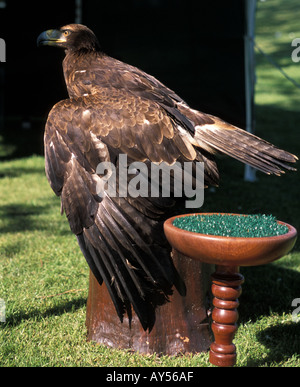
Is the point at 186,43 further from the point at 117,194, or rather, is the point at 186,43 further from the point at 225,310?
the point at 225,310

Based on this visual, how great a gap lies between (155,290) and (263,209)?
376 cm

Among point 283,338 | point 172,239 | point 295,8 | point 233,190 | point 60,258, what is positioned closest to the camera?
point 172,239

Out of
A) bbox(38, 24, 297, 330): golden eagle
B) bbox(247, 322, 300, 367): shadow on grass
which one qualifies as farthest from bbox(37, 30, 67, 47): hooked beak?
bbox(247, 322, 300, 367): shadow on grass

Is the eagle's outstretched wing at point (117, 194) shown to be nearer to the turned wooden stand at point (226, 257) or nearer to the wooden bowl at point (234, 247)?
the turned wooden stand at point (226, 257)

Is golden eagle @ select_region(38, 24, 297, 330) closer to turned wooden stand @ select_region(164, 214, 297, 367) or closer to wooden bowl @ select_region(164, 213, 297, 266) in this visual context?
turned wooden stand @ select_region(164, 214, 297, 367)

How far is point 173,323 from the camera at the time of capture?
323cm

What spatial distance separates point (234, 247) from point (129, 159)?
3.07 ft

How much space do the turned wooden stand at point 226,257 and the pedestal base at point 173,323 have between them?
0.58m

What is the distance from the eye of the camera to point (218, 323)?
8.63 ft

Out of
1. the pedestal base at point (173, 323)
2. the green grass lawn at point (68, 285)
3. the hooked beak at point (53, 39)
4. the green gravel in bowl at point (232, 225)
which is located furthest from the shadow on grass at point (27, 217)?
the green gravel in bowl at point (232, 225)

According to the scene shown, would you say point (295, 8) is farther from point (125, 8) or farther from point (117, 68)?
point (117, 68)

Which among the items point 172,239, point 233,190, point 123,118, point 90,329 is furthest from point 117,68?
point 233,190

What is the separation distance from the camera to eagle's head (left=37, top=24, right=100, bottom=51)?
12.5ft

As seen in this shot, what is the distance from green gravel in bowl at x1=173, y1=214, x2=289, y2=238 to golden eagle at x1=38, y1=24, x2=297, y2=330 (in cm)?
25
